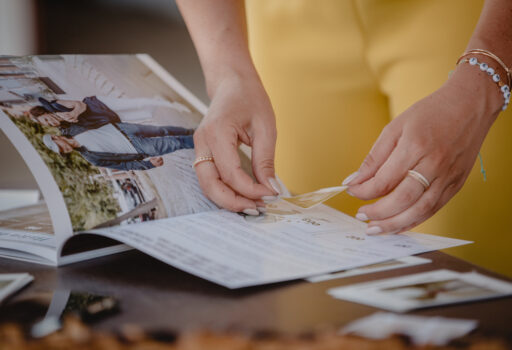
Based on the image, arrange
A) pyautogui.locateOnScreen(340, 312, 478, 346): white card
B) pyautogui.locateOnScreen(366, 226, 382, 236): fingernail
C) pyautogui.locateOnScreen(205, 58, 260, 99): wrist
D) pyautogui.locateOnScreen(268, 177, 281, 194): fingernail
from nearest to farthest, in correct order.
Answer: pyautogui.locateOnScreen(340, 312, 478, 346): white card < pyautogui.locateOnScreen(366, 226, 382, 236): fingernail < pyautogui.locateOnScreen(268, 177, 281, 194): fingernail < pyautogui.locateOnScreen(205, 58, 260, 99): wrist

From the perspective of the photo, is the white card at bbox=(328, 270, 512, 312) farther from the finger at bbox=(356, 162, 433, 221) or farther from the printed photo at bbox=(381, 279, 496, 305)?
the finger at bbox=(356, 162, 433, 221)

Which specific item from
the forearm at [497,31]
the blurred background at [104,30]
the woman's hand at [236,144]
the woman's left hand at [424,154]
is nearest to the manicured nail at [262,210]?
the woman's hand at [236,144]

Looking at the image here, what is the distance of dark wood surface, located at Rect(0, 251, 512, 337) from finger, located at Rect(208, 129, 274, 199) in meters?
0.18

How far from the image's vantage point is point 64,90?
0.68 meters

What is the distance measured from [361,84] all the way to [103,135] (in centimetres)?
63

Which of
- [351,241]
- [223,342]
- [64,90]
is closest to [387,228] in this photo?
[351,241]

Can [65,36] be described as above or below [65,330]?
above

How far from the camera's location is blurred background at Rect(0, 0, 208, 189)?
2793 millimetres

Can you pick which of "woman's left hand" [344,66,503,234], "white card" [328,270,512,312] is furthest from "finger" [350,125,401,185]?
"white card" [328,270,512,312]

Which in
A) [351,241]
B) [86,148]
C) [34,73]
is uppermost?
[34,73]

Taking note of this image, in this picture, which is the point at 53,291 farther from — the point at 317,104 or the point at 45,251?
the point at 317,104

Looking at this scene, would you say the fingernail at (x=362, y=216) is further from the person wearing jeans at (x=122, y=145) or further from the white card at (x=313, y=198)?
the person wearing jeans at (x=122, y=145)

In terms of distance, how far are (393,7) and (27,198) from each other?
2.59 ft

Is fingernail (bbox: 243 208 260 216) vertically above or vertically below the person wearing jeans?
below
